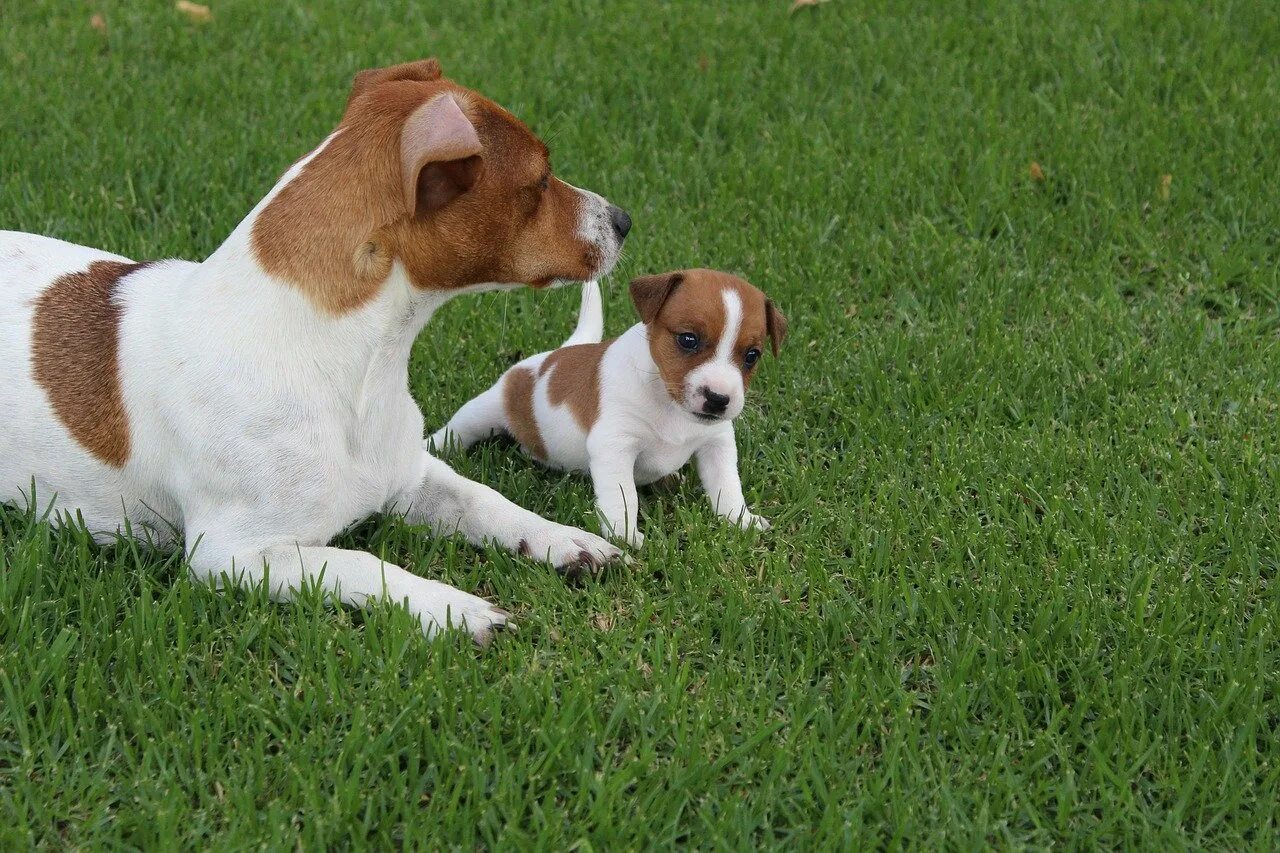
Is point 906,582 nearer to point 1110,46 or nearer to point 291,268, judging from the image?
point 291,268

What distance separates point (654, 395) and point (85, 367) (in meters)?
1.82

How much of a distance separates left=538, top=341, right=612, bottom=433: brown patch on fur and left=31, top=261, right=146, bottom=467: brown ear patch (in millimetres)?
1472

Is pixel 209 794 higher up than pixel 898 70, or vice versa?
pixel 898 70

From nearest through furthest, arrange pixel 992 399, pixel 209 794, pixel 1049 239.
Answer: pixel 209 794, pixel 992 399, pixel 1049 239

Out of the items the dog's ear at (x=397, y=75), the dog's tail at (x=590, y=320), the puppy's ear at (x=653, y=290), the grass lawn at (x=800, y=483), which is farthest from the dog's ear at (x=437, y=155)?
the dog's tail at (x=590, y=320)

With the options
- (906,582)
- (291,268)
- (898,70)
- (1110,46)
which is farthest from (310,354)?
(1110,46)

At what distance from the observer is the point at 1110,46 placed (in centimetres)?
814

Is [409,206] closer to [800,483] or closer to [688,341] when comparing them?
[688,341]

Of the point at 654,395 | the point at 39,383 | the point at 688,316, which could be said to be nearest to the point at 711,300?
the point at 688,316

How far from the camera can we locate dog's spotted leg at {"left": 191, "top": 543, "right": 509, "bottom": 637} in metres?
4.04

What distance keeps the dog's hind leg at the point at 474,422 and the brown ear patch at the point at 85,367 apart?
128cm

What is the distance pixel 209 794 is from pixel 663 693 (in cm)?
122

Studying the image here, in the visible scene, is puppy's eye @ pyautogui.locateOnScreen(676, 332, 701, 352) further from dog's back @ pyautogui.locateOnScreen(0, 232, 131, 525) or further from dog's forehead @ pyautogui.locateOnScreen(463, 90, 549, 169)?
dog's back @ pyautogui.locateOnScreen(0, 232, 131, 525)

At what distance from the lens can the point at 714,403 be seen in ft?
14.3
